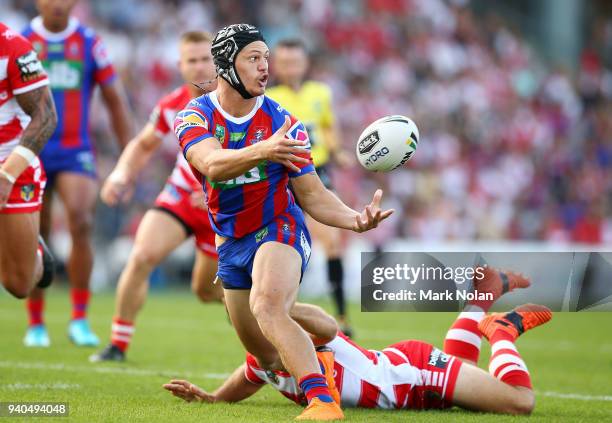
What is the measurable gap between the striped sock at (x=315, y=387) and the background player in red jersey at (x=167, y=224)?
2673 mm

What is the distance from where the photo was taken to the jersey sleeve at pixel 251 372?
556cm

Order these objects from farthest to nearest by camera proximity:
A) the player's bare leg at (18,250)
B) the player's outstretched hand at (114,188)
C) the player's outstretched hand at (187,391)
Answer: the player's outstretched hand at (114,188), the player's bare leg at (18,250), the player's outstretched hand at (187,391)

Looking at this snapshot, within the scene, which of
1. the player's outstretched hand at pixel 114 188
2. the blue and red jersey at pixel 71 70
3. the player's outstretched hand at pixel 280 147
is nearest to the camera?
the player's outstretched hand at pixel 280 147

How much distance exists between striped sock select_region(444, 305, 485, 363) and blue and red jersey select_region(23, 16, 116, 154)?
14.6ft

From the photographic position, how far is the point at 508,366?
556 cm

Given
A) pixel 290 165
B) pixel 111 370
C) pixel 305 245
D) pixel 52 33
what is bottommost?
pixel 111 370

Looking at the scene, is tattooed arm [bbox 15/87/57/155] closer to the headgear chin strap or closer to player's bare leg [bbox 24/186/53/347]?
the headgear chin strap

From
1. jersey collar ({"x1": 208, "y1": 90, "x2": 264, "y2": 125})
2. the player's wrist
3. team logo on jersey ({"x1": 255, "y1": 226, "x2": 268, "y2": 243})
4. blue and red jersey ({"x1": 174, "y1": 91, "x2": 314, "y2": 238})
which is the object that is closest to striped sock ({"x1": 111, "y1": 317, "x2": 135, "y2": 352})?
the player's wrist

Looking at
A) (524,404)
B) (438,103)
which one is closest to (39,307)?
(524,404)

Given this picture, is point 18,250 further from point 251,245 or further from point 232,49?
point 232,49

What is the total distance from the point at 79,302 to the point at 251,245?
412 cm

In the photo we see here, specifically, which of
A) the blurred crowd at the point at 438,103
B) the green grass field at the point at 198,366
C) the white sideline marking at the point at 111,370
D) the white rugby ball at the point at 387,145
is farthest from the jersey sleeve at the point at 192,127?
the blurred crowd at the point at 438,103

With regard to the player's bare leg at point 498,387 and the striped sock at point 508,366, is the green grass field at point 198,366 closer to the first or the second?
the player's bare leg at point 498,387

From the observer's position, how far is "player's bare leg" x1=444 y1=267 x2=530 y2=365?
5.96 meters
